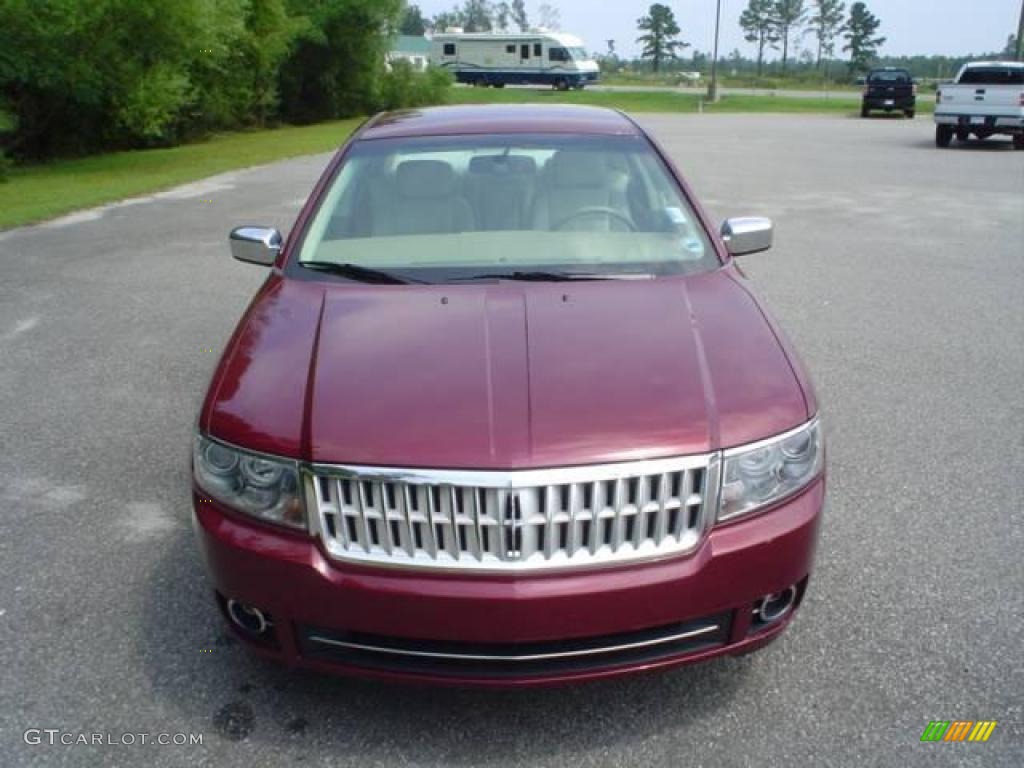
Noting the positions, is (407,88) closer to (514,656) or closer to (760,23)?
(514,656)

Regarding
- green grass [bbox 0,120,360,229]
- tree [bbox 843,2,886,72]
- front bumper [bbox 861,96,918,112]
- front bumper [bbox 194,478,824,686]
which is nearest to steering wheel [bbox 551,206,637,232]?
front bumper [bbox 194,478,824,686]

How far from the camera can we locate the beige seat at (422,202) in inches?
146

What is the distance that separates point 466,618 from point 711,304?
1434mm

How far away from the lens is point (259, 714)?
8.78 ft

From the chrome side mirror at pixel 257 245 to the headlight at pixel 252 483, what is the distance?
1.48 meters

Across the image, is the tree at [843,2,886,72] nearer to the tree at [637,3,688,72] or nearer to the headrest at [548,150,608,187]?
the tree at [637,3,688,72]

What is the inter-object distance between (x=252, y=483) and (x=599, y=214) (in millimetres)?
2012

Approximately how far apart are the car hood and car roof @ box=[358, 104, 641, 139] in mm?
1181

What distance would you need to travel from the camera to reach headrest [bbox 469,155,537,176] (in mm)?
3918

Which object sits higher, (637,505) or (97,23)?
(97,23)

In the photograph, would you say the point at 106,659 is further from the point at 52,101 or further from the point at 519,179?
the point at 52,101

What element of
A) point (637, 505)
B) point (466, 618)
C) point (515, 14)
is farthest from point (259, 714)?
point (515, 14)

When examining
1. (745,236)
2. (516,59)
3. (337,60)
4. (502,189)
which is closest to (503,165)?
(502,189)

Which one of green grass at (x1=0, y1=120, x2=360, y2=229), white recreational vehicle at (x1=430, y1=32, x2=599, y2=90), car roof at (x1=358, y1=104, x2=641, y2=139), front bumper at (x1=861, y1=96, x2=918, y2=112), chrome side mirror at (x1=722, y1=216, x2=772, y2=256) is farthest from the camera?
white recreational vehicle at (x1=430, y1=32, x2=599, y2=90)
